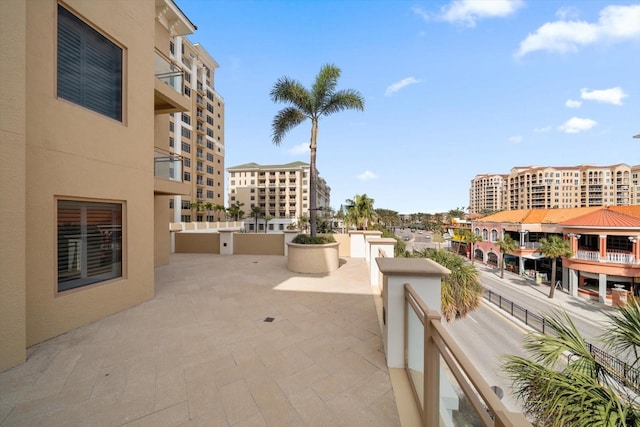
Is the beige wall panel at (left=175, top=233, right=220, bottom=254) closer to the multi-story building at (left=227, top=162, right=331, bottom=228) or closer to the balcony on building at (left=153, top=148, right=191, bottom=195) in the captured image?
the balcony on building at (left=153, top=148, right=191, bottom=195)

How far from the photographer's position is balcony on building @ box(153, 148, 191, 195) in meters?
7.83

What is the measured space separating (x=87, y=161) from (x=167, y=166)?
10.6ft

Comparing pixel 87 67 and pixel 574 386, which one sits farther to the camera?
pixel 87 67

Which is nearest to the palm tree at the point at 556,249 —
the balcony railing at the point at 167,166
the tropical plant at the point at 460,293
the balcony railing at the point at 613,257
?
the balcony railing at the point at 613,257

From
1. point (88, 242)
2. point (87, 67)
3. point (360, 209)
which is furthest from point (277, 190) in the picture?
point (88, 242)

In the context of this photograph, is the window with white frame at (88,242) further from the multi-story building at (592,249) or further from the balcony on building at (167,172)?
the multi-story building at (592,249)

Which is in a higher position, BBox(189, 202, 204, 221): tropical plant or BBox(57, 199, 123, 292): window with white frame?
BBox(189, 202, 204, 221): tropical plant

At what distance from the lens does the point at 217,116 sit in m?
50.0

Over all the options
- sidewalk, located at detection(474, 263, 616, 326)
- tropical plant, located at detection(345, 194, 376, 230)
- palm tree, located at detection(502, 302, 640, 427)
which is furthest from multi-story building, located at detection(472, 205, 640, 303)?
palm tree, located at detection(502, 302, 640, 427)

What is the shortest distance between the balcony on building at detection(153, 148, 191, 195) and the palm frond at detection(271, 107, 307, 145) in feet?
15.7

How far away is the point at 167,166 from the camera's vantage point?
26.9 ft

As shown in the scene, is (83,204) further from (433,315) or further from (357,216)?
(357,216)

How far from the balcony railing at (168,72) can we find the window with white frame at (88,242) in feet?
15.8

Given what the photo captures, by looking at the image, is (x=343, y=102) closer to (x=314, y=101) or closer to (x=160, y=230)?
(x=314, y=101)
